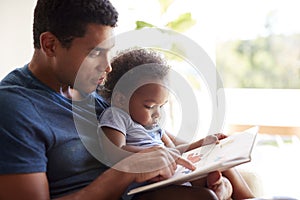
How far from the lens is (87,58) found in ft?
3.41

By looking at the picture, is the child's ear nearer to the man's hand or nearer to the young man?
the young man

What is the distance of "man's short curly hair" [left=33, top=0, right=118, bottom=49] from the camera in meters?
1.01

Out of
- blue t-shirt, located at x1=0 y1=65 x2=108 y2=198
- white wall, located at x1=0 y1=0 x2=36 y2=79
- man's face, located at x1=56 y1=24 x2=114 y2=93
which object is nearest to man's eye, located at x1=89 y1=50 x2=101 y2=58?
man's face, located at x1=56 y1=24 x2=114 y2=93

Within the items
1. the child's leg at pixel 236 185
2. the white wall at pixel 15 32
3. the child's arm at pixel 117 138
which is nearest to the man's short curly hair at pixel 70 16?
the child's arm at pixel 117 138

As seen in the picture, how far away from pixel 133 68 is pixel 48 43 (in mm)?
351

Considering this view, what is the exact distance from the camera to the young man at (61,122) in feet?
2.98

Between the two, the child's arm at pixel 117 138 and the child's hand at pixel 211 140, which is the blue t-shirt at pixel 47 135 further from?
the child's hand at pixel 211 140

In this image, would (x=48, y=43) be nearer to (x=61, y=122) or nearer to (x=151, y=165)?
(x=61, y=122)

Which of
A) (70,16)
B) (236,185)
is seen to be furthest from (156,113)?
(70,16)

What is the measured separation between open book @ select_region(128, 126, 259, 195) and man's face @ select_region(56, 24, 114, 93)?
33 cm

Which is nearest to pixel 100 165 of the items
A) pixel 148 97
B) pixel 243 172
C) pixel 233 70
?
pixel 148 97

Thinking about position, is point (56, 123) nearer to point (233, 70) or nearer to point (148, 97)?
point (148, 97)

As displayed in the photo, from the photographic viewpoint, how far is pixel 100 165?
3.67 ft

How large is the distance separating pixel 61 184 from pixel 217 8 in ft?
6.38
